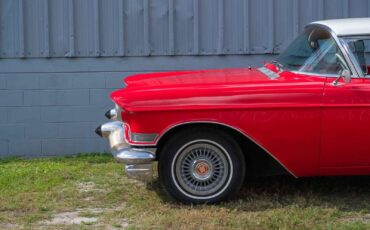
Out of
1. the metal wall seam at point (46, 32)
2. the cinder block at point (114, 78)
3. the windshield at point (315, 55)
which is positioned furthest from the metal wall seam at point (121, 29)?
the windshield at point (315, 55)

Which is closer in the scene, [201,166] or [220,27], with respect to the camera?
[201,166]

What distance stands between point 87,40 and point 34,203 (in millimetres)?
2981

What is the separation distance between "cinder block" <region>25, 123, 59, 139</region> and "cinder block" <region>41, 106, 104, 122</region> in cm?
8

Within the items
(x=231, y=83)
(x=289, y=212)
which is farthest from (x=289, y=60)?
(x=289, y=212)

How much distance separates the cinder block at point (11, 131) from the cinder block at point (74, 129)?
0.50 meters

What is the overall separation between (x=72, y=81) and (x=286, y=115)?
12.3 feet

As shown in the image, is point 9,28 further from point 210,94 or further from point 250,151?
point 250,151

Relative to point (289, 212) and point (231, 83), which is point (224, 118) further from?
point (289, 212)

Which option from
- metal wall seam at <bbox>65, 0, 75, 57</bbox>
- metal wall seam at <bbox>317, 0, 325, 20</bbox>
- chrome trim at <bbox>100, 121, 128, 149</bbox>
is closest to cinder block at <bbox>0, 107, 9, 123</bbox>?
metal wall seam at <bbox>65, 0, 75, 57</bbox>

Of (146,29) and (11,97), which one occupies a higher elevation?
(146,29)

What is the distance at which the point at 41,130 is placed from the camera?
8.93m

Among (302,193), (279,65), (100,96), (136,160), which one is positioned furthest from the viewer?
(100,96)

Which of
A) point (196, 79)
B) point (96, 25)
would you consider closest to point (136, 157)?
point (196, 79)

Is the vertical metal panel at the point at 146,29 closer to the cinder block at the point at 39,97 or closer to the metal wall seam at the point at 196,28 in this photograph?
the metal wall seam at the point at 196,28
